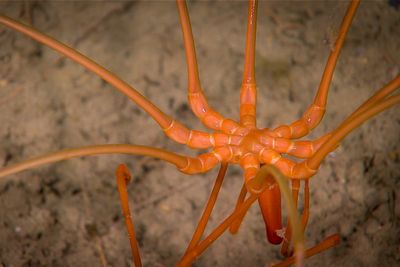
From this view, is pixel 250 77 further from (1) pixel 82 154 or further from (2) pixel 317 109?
(1) pixel 82 154

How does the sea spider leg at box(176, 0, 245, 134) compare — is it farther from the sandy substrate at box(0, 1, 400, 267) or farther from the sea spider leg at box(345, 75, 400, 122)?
the sandy substrate at box(0, 1, 400, 267)

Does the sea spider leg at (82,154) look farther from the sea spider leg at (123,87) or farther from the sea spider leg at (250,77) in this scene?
the sea spider leg at (250,77)

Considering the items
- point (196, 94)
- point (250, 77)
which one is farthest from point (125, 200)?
point (250, 77)

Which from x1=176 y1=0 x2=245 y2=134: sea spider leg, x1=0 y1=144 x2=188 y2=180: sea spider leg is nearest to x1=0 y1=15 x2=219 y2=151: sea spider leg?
x1=176 y1=0 x2=245 y2=134: sea spider leg

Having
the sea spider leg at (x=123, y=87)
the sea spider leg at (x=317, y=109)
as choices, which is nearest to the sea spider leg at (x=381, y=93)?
the sea spider leg at (x=317, y=109)

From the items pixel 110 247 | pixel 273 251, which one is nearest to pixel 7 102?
pixel 110 247

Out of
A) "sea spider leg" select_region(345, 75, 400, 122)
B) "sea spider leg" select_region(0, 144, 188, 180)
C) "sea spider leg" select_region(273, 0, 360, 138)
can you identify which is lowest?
"sea spider leg" select_region(0, 144, 188, 180)

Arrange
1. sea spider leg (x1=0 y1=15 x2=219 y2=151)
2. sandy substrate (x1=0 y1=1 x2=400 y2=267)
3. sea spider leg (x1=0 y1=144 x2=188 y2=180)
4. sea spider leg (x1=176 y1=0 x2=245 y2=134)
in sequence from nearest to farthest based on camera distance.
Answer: sea spider leg (x1=0 y1=144 x2=188 y2=180) < sea spider leg (x1=0 y1=15 x2=219 y2=151) < sea spider leg (x1=176 y1=0 x2=245 y2=134) < sandy substrate (x1=0 y1=1 x2=400 y2=267)
